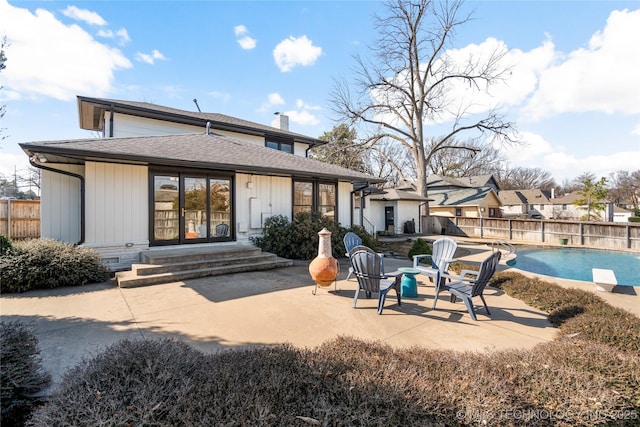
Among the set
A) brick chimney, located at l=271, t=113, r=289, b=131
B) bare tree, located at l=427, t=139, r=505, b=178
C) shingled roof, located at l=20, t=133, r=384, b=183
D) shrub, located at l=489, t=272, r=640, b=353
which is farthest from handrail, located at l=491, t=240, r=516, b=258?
bare tree, located at l=427, t=139, r=505, b=178

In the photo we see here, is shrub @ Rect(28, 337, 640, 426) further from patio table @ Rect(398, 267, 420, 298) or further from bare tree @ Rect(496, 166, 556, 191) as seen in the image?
bare tree @ Rect(496, 166, 556, 191)

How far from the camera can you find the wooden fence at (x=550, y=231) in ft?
49.1

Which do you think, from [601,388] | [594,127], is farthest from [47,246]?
[594,127]

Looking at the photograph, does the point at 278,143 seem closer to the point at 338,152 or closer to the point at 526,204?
the point at 338,152

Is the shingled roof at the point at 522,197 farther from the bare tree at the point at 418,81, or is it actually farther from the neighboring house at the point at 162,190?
the neighboring house at the point at 162,190

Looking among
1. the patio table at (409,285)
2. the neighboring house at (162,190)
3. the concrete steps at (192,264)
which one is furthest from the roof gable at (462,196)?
the patio table at (409,285)

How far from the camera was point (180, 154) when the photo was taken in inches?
285

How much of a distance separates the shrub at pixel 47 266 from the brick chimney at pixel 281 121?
1268 centimetres

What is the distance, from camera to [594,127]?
1531 cm

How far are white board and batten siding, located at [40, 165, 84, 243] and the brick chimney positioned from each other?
441 inches

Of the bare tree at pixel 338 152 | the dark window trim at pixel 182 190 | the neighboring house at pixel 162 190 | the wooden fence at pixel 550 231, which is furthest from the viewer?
the bare tree at pixel 338 152

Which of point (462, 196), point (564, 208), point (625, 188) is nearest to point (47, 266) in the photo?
point (462, 196)

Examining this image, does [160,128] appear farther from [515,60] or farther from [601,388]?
[515,60]

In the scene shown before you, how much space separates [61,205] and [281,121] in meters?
11.9
